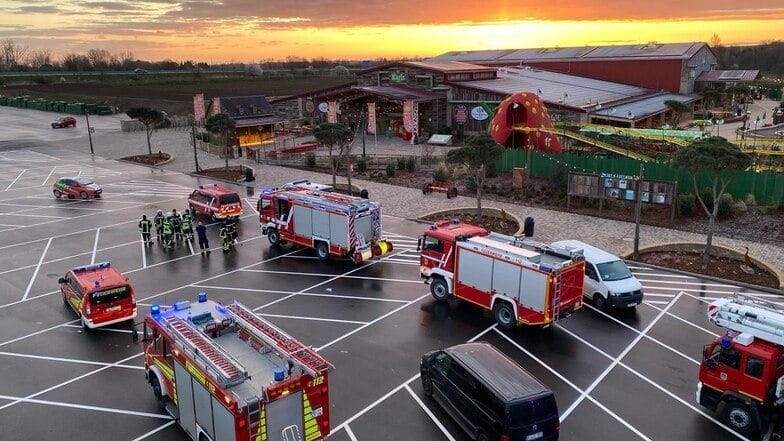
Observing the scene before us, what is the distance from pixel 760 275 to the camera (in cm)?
2122

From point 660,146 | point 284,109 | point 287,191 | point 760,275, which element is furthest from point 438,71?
point 760,275

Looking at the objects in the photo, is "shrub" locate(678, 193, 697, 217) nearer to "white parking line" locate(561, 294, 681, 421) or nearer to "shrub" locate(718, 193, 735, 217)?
"shrub" locate(718, 193, 735, 217)

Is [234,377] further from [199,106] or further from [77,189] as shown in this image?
[199,106]

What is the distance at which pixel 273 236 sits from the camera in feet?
84.5

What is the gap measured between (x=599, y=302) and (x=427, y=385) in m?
7.74

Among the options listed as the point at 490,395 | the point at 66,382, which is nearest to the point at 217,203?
the point at 66,382

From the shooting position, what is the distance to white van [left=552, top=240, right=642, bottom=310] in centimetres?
1805

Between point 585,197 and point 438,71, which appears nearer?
point 585,197

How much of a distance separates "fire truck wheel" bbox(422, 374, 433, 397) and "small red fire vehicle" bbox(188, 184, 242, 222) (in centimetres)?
1837

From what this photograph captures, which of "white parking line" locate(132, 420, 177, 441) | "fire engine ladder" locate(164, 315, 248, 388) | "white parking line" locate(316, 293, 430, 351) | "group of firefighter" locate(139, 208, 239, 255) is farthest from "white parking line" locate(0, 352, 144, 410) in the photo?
"group of firefighter" locate(139, 208, 239, 255)

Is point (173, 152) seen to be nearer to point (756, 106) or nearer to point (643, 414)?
point (643, 414)

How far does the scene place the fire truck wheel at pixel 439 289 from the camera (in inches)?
752

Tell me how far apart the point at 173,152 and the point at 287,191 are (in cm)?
3204

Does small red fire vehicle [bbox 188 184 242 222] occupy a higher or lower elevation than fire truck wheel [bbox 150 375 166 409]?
higher
